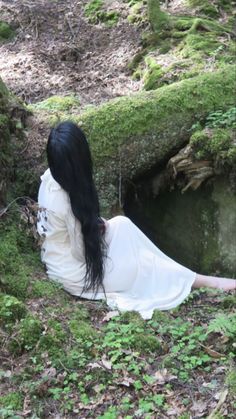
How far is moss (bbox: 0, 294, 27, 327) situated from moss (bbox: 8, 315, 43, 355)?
91 mm

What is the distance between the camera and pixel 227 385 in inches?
142

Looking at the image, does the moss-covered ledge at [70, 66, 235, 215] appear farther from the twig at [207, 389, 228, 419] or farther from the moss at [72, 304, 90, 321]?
the twig at [207, 389, 228, 419]

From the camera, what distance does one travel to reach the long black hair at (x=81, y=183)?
489 centimetres

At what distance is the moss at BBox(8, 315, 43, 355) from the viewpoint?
13.0 ft

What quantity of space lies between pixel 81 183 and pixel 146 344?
5.51 ft

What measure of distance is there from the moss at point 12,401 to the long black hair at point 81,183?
67.0 inches

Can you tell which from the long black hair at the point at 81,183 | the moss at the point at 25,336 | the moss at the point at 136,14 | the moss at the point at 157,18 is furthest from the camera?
Answer: the moss at the point at 136,14

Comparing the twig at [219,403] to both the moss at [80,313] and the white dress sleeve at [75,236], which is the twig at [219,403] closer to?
the moss at [80,313]

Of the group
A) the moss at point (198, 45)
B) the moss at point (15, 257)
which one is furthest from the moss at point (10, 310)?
the moss at point (198, 45)

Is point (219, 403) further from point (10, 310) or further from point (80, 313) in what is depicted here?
point (10, 310)

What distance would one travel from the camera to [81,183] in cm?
504

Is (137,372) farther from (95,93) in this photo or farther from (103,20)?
(103,20)

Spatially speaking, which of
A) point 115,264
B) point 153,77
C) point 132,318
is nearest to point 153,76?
point 153,77

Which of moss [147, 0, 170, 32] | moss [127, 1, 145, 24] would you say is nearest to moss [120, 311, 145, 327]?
moss [147, 0, 170, 32]
